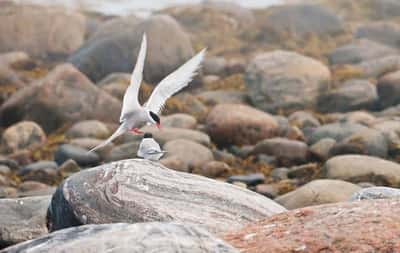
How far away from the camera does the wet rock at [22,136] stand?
53.8ft

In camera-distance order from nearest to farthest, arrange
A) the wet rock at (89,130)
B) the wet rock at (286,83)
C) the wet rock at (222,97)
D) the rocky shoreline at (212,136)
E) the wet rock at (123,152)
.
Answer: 1. the rocky shoreline at (212,136)
2. the wet rock at (123,152)
3. the wet rock at (89,130)
4. the wet rock at (286,83)
5. the wet rock at (222,97)

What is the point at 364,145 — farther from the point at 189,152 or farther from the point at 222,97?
the point at 222,97

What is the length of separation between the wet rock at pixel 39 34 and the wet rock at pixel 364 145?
12.9m

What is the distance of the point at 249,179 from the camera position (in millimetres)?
13492

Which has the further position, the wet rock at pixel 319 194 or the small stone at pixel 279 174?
the small stone at pixel 279 174

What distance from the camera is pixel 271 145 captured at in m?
15.1

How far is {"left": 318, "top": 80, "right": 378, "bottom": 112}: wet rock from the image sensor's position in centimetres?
1919

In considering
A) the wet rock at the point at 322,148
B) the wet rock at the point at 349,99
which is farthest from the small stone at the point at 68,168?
the wet rock at the point at 349,99

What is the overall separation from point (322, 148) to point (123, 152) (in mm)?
3339

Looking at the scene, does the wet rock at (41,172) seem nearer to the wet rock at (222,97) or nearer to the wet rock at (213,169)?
the wet rock at (213,169)

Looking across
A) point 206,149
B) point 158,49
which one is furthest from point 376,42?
point 206,149

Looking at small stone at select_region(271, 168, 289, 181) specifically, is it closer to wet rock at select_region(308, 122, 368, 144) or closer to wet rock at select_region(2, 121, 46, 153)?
wet rock at select_region(308, 122, 368, 144)

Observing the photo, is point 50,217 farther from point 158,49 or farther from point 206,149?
point 158,49

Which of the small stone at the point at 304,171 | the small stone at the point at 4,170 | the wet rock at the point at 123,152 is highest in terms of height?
the small stone at the point at 304,171
